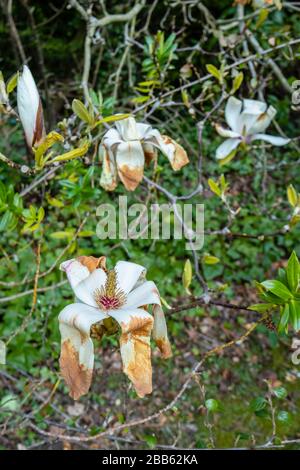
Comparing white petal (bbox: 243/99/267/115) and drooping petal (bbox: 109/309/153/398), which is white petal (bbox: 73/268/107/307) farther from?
white petal (bbox: 243/99/267/115)

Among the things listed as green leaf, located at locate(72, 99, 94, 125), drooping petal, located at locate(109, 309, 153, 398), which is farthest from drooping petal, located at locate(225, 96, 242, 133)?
drooping petal, located at locate(109, 309, 153, 398)

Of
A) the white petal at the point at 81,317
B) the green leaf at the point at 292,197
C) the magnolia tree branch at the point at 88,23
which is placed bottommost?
the white petal at the point at 81,317

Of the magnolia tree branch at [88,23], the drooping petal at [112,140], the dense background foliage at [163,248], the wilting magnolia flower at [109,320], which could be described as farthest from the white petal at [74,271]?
the magnolia tree branch at [88,23]

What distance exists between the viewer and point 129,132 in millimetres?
940

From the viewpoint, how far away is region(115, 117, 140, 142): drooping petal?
36.9 inches

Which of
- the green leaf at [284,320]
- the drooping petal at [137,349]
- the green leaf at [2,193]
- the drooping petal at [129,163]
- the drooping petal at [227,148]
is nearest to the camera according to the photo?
the drooping petal at [137,349]

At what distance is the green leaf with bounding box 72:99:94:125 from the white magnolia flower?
41cm

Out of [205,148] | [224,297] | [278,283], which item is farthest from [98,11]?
[278,283]

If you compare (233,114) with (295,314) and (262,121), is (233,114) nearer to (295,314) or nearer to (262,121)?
(262,121)

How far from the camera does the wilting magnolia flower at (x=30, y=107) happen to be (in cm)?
74

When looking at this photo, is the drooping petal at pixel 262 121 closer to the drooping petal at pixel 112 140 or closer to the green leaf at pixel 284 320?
the drooping petal at pixel 112 140

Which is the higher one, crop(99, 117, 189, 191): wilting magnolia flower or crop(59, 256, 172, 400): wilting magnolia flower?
crop(99, 117, 189, 191): wilting magnolia flower

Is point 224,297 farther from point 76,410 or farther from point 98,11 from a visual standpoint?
point 98,11

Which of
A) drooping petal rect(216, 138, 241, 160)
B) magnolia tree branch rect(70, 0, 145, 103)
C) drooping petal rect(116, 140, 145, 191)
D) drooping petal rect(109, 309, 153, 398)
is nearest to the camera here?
drooping petal rect(109, 309, 153, 398)
